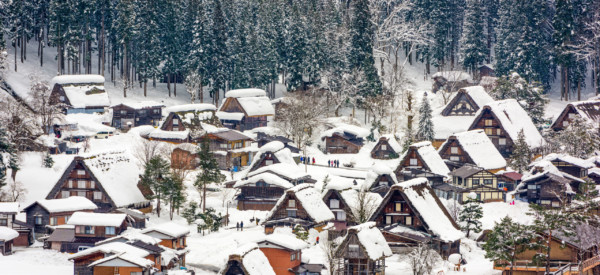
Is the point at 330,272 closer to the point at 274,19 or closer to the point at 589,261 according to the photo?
the point at 589,261

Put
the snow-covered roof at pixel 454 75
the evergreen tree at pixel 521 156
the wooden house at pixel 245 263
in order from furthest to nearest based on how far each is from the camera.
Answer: the snow-covered roof at pixel 454 75
the evergreen tree at pixel 521 156
the wooden house at pixel 245 263

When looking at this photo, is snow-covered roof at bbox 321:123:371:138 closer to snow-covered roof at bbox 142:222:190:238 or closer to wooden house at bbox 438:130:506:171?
wooden house at bbox 438:130:506:171

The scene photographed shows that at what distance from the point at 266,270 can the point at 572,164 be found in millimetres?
31436

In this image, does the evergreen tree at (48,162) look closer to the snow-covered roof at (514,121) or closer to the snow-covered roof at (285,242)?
the snow-covered roof at (285,242)

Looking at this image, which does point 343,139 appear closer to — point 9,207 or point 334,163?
point 334,163

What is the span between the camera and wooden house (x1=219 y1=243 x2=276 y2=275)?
43500mm

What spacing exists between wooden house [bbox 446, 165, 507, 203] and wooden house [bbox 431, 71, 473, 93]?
31.1 meters

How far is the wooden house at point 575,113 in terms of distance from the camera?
8138 cm

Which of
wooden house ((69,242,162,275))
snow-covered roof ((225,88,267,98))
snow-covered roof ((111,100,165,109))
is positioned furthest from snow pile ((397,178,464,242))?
snow-covered roof ((111,100,165,109))

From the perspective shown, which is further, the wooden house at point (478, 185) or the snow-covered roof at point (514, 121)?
the snow-covered roof at point (514, 121)

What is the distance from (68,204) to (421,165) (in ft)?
89.8

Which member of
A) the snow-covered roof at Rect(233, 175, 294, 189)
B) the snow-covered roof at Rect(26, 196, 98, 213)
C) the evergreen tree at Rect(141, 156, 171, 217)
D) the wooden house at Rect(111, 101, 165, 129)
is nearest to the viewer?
the snow-covered roof at Rect(26, 196, 98, 213)

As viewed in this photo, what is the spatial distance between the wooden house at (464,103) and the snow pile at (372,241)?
127 feet

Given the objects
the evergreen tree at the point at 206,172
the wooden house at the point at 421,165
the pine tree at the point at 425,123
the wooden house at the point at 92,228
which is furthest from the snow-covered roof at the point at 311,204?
the pine tree at the point at 425,123
